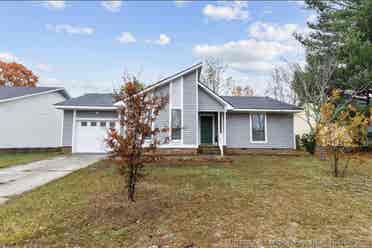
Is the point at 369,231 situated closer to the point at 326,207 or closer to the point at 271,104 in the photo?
the point at 326,207

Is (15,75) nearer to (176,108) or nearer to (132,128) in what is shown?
(176,108)

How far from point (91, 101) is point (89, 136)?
262 cm

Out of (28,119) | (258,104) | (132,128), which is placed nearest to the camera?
(132,128)

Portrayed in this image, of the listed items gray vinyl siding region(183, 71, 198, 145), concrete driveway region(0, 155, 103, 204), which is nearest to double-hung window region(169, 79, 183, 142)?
gray vinyl siding region(183, 71, 198, 145)

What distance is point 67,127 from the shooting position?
48.2 ft

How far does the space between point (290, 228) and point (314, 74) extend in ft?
43.8

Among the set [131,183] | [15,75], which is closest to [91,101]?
[131,183]

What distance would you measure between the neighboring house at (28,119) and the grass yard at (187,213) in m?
11.7

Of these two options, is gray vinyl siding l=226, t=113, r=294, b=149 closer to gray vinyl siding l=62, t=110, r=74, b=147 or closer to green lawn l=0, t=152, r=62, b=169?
gray vinyl siding l=62, t=110, r=74, b=147

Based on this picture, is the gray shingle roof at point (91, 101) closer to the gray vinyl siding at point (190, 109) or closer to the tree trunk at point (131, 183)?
the gray vinyl siding at point (190, 109)

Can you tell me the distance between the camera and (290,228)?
145 inches

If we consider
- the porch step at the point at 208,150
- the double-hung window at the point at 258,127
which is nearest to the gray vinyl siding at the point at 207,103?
the porch step at the point at 208,150

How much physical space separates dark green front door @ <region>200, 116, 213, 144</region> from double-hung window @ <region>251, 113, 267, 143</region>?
114 inches

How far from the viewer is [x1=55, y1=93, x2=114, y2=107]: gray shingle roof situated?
14.7m
